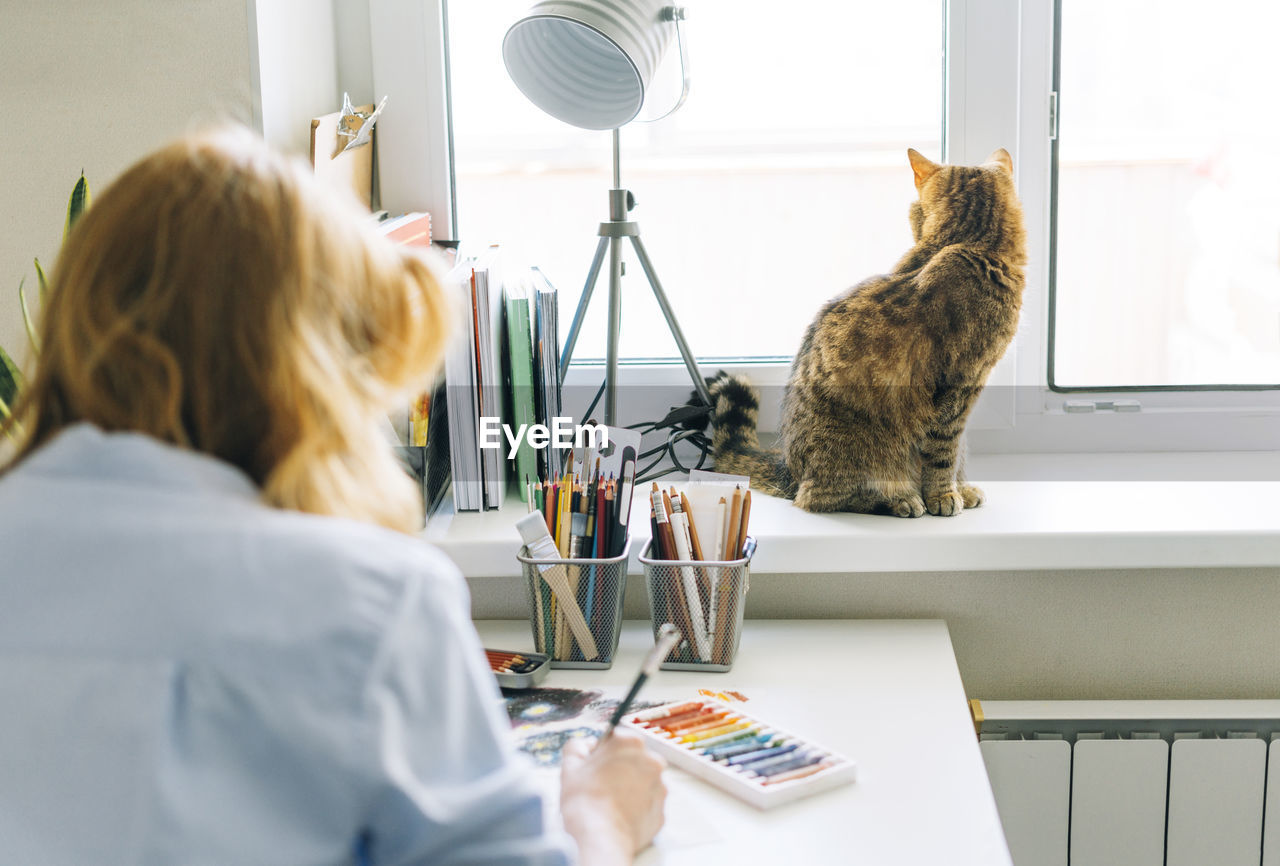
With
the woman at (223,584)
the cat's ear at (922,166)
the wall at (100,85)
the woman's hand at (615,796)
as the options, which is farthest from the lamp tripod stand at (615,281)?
the woman at (223,584)

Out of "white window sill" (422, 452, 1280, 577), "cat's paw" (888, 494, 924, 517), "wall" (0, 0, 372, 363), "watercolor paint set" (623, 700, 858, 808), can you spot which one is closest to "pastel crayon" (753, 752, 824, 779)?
"watercolor paint set" (623, 700, 858, 808)

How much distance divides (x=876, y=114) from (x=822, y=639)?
779 millimetres

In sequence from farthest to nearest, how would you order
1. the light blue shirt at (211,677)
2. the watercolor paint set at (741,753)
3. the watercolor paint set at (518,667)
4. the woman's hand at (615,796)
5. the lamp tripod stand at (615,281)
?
the lamp tripod stand at (615,281) < the watercolor paint set at (518,667) < the watercolor paint set at (741,753) < the woman's hand at (615,796) < the light blue shirt at (211,677)

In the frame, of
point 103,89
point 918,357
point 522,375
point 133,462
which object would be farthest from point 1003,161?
point 133,462

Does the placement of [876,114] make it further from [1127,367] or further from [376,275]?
[376,275]

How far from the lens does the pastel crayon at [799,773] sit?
912 mm

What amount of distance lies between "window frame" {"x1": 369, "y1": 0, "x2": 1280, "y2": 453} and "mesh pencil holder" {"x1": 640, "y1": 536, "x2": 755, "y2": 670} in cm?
52

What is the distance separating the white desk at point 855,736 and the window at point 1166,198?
2.04ft

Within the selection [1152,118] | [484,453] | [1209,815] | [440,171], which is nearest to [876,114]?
[1152,118]

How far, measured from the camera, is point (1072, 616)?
134cm

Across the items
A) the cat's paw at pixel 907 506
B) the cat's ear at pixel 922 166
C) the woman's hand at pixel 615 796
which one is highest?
the cat's ear at pixel 922 166

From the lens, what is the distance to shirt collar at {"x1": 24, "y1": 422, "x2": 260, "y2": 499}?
0.52 metres

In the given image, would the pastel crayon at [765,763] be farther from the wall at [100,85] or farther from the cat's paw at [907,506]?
the wall at [100,85]

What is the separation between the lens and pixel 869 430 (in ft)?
4.48
